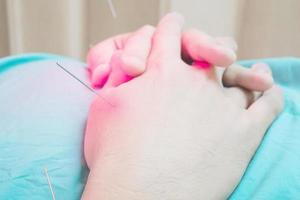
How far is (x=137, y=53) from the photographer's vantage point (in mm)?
676

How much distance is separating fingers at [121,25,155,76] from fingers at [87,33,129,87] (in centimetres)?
6

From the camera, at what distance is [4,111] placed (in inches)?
26.0

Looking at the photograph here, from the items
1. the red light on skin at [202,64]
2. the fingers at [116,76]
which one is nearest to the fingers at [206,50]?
the red light on skin at [202,64]

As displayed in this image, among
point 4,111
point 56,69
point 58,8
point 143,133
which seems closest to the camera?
point 143,133

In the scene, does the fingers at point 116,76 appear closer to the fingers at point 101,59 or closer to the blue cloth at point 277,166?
the fingers at point 101,59

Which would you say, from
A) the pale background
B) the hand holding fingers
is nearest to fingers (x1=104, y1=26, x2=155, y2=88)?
the hand holding fingers

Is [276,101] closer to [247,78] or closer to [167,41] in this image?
[247,78]

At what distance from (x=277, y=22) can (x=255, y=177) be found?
0.93m

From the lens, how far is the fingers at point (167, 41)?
2.17 feet

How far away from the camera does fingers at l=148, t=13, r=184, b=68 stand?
662 mm

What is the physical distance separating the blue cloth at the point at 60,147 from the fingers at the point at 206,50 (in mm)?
127

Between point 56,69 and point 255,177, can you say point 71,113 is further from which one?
point 255,177

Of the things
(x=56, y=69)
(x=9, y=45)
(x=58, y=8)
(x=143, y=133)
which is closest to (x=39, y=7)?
(x=58, y=8)

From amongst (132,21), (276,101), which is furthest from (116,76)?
(132,21)
